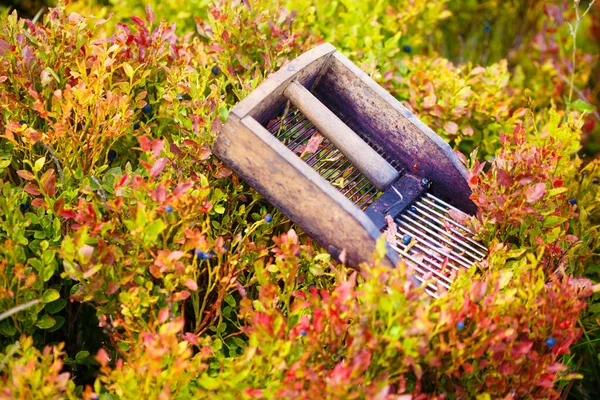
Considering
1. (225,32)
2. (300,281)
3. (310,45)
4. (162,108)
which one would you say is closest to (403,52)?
(310,45)

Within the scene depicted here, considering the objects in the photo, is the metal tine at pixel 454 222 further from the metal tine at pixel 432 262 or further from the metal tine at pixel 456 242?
the metal tine at pixel 432 262

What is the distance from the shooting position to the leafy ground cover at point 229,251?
1.51 metres

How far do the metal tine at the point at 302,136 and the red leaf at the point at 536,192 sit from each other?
0.79 m

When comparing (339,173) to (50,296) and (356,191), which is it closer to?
(356,191)

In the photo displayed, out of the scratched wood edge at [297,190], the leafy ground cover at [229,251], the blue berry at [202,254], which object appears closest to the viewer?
the leafy ground cover at [229,251]

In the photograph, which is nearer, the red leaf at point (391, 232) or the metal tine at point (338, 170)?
the red leaf at point (391, 232)

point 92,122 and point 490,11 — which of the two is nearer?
point 92,122

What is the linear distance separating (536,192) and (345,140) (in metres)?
0.66

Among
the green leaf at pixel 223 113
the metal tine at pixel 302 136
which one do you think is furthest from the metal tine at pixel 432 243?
the green leaf at pixel 223 113

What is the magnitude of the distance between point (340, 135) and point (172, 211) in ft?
2.29

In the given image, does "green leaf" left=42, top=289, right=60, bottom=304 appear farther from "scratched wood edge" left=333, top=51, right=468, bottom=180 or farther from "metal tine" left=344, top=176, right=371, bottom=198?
"scratched wood edge" left=333, top=51, right=468, bottom=180

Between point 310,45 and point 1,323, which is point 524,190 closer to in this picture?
point 310,45

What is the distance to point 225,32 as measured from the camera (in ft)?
7.54

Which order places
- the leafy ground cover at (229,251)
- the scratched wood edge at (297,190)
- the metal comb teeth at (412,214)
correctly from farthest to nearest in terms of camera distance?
the metal comb teeth at (412,214), the scratched wood edge at (297,190), the leafy ground cover at (229,251)
